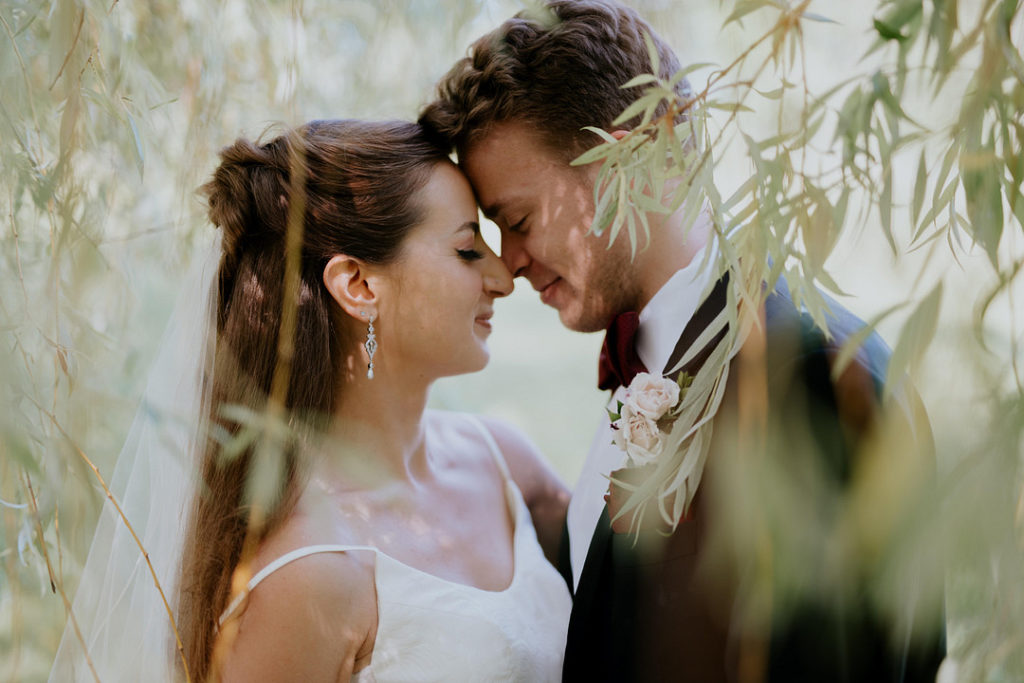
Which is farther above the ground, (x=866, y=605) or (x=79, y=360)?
(x=79, y=360)

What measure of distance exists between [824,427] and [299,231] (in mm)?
1048

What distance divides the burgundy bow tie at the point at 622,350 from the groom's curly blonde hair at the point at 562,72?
0.35 m

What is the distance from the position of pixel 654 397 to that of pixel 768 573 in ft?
1.03

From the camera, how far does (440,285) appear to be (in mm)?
1779

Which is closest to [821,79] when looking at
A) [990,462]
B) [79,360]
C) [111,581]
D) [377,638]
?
[990,462]

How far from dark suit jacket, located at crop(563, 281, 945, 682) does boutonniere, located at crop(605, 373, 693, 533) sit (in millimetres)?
79

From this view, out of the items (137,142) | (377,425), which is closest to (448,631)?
(377,425)

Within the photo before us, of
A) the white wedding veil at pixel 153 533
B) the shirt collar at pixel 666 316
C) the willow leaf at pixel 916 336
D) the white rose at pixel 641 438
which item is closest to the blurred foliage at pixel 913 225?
the willow leaf at pixel 916 336

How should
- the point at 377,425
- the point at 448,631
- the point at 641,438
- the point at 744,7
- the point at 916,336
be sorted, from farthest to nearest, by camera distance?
the point at 377,425, the point at 448,631, the point at 641,438, the point at 744,7, the point at 916,336

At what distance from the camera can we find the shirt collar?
67.7 inches

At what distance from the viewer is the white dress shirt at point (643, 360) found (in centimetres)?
173

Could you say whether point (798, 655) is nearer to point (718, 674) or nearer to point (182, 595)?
point (718, 674)

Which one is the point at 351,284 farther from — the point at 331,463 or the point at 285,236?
the point at 331,463

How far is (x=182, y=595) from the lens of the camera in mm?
1664
